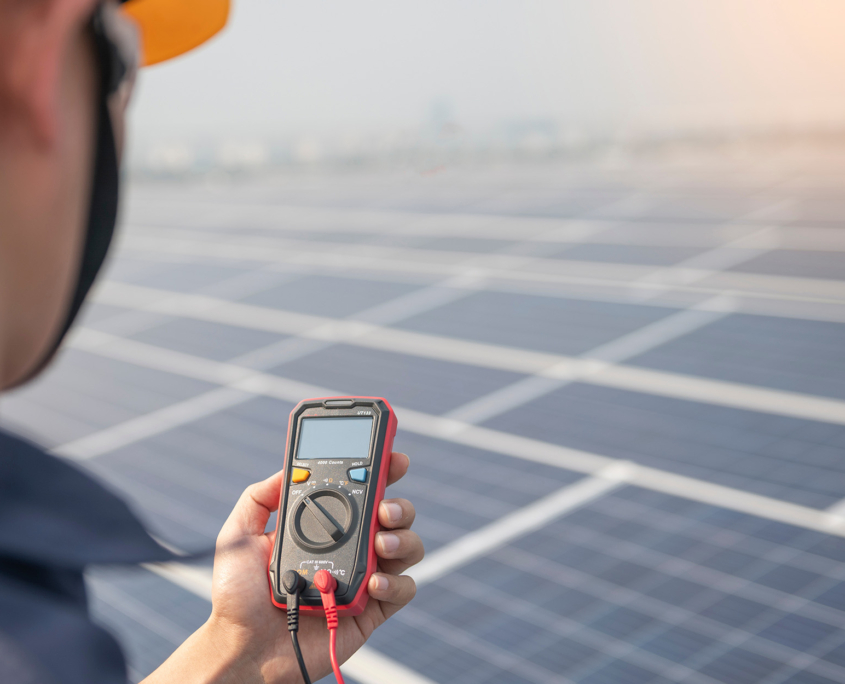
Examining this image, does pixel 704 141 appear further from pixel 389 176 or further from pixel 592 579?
pixel 592 579

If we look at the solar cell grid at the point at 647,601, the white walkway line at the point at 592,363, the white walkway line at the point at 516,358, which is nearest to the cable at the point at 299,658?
the solar cell grid at the point at 647,601

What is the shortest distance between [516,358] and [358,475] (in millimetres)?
4506

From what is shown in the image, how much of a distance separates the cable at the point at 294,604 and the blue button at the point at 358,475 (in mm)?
220

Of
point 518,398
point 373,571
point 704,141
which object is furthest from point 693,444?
point 704,141

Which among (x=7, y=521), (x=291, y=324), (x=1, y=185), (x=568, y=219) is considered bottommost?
(x=291, y=324)

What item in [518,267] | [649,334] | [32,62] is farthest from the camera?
[518,267]

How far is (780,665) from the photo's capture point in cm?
283

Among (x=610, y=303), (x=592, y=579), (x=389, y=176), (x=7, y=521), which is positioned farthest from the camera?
(x=389, y=176)

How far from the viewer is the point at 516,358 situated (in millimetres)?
6207

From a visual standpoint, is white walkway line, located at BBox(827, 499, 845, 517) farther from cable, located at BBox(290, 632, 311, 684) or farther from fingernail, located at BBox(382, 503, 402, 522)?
cable, located at BBox(290, 632, 311, 684)

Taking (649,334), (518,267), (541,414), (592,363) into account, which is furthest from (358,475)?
(518,267)

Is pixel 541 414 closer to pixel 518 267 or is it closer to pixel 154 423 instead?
pixel 154 423

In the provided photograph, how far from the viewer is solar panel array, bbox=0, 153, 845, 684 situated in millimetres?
3164

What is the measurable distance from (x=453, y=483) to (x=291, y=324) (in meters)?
3.76
